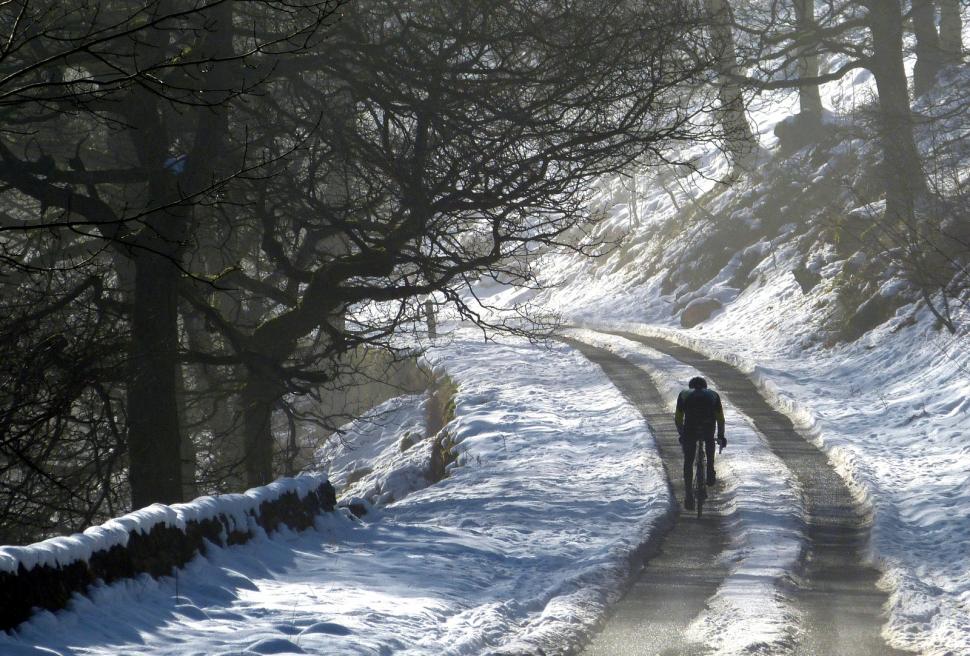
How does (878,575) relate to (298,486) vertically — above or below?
below

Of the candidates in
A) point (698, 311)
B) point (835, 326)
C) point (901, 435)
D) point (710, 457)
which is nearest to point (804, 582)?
point (710, 457)

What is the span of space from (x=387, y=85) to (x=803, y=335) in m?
17.7

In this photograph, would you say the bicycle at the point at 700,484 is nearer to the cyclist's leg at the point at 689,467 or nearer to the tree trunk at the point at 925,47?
the cyclist's leg at the point at 689,467

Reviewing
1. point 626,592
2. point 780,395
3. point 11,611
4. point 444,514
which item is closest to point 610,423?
point 780,395

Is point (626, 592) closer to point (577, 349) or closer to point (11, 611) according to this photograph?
point (11, 611)

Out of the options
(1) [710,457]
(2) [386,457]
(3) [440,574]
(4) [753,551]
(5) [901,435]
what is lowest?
(4) [753,551]

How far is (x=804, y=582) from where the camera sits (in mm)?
9375

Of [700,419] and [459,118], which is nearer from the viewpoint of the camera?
[459,118]

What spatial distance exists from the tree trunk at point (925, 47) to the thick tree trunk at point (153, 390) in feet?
69.4

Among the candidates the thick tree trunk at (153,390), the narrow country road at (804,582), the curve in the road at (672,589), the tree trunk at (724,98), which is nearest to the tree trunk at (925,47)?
the tree trunk at (724,98)

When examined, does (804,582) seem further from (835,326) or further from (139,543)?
(835,326)

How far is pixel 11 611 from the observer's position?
17.5 ft

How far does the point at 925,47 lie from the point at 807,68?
3.23 meters

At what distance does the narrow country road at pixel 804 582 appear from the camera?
7.61m
